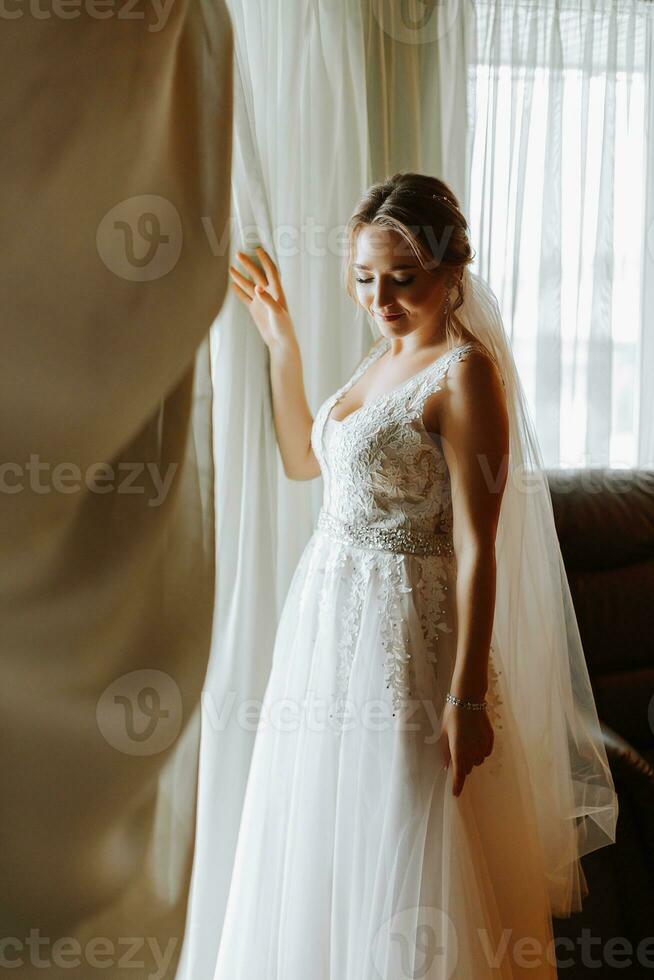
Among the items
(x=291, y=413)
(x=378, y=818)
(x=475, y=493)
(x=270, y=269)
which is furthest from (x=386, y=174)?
(x=378, y=818)

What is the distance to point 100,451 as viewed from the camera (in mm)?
354

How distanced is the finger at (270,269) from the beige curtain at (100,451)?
1.13 metres

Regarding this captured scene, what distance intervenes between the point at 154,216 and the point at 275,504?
1.32 m

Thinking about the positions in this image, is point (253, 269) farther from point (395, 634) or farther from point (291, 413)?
point (395, 634)

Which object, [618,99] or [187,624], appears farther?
[618,99]

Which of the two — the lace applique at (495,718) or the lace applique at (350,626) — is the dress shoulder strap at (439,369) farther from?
the lace applique at (495,718)

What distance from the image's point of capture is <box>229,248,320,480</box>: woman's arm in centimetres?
153

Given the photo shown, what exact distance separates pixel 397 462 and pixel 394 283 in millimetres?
308

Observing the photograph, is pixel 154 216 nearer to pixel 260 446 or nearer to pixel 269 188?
pixel 260 446

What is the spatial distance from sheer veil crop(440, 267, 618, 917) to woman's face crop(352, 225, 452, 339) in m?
0.14

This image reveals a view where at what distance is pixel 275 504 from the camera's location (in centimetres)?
169

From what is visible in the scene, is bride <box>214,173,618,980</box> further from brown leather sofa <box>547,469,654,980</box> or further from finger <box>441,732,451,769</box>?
brown leather sofa <box>547,469,654,980</box>

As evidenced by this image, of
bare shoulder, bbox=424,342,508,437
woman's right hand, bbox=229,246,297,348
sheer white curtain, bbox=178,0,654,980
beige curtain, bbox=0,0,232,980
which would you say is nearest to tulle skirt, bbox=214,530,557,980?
sheer white curtain, bbox=178,0,654,980

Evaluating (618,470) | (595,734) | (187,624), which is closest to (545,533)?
(595,734)
